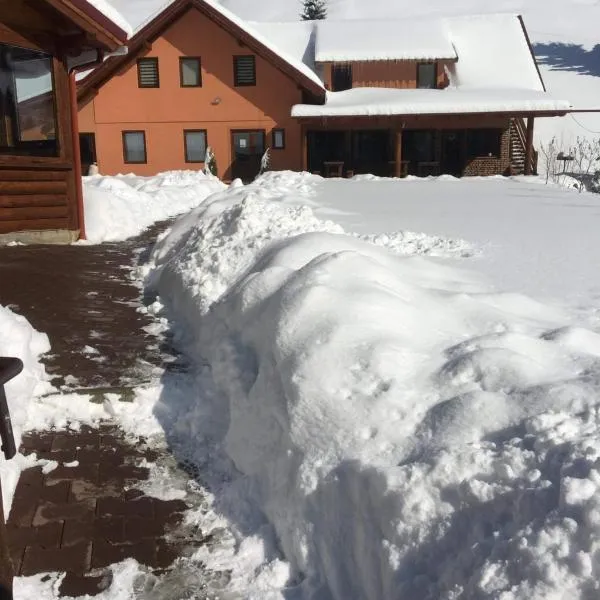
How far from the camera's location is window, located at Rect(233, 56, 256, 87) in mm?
24000

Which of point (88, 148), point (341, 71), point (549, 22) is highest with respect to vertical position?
point (549, 22)

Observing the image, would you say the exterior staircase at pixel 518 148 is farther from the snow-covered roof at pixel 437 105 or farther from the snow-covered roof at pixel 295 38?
the snow-covered roof at pixel 295 38

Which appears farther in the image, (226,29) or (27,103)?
(226,29)

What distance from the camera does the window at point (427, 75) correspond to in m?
25.3

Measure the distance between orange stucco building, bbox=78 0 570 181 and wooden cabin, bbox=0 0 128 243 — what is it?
14.5 meters

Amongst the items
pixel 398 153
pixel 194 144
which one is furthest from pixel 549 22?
pixel 194 144

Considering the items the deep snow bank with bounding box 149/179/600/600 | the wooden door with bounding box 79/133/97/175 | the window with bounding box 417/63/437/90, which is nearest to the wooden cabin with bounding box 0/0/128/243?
the deep snow bank with bounding box 149/179/600/600

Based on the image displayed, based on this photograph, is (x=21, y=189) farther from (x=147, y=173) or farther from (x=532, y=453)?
(x=147, y=173)

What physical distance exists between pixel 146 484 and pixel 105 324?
95.9 inches

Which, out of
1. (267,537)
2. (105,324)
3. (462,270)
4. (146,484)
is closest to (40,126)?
(105,324)

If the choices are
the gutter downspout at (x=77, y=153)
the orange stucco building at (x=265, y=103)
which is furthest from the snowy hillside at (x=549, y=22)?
the gutter downspout at (x=77, y=153)

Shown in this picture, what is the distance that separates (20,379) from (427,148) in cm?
2225

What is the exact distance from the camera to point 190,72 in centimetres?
2412

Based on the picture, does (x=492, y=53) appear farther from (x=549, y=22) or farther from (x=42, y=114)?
(x=549, y=22)
